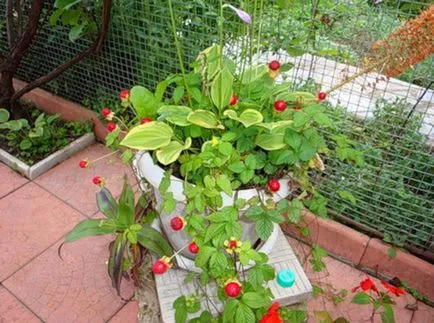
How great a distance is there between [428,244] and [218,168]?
2.87ft

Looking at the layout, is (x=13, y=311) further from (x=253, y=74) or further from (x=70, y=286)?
(x=253, y=74)

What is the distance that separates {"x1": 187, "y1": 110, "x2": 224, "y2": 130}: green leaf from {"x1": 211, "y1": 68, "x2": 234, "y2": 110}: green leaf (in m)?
0.05

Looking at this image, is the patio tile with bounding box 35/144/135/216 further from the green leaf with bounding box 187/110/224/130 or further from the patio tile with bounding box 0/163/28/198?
the green leaf with bounding box 187/110/224/130

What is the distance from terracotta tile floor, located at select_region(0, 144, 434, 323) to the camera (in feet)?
4.40

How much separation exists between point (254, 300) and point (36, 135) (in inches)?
53.3

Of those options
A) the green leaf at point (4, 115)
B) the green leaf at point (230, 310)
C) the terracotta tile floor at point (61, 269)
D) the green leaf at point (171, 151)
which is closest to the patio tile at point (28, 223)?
the terracotta tile floor at point (61, 269)

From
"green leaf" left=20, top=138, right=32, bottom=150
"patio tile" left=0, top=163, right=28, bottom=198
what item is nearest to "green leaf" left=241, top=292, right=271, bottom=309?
"patio tile" left=0, top=163, right=28, bottom=198

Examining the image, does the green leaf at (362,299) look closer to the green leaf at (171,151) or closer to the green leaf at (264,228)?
the green leaf at (264,228)

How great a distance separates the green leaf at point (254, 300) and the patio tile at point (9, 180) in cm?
129

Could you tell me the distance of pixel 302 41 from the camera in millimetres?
1367

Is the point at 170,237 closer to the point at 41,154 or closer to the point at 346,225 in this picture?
the point at 346,225

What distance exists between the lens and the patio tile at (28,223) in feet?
4.96

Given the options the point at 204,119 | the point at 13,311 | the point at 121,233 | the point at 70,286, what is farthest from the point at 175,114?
the point at 13,311

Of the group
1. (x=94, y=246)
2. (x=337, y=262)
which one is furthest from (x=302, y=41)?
(x=94, y=246)
